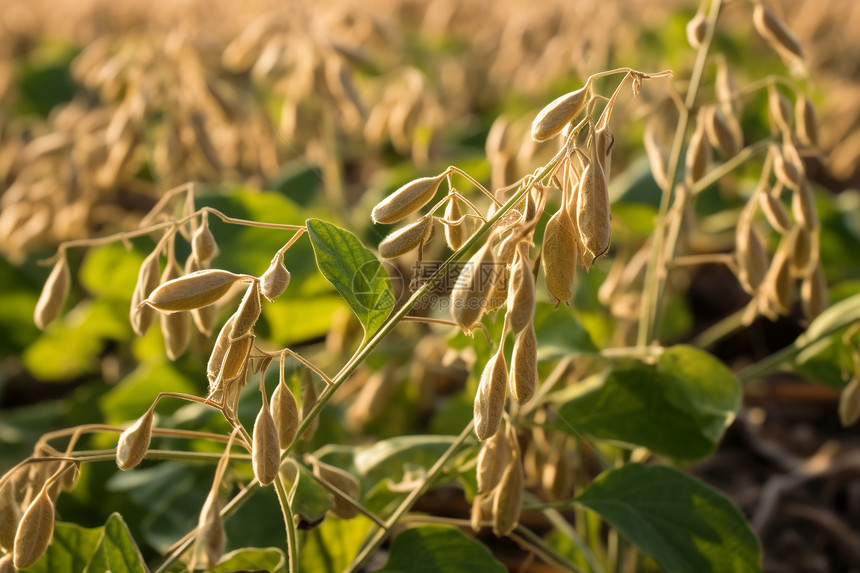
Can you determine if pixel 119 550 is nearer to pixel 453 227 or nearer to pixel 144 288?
pixel 144 288

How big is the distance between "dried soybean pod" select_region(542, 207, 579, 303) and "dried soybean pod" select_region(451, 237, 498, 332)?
4 cm

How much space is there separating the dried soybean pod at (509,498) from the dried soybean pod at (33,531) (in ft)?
1.35

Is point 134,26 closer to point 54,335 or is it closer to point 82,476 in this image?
point 54,335

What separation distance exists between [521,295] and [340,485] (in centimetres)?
35

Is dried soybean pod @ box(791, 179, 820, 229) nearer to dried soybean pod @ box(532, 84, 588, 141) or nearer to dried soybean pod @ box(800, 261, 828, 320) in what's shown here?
dried soybean pod @ box(800, 261, 828, 320)

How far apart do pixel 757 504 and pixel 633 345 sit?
1.20 ft

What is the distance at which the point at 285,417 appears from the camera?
73 centimetres

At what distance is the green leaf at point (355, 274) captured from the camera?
2.47ft

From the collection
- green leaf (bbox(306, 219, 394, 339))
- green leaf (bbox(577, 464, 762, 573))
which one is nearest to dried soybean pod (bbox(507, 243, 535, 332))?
green leaf (bbox(306, 219, 394, 339))

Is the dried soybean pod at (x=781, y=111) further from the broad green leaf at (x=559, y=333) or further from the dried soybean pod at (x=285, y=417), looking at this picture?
the dried soybean pod at (x=285, y=417)

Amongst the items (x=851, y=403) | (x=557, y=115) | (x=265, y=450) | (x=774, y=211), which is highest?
(x=557, y=115)

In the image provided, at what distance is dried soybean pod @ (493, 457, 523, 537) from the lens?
0.89 m

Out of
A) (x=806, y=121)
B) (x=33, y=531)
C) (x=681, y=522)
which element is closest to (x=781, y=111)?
(x=806, y=121)

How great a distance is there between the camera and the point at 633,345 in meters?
1.48
